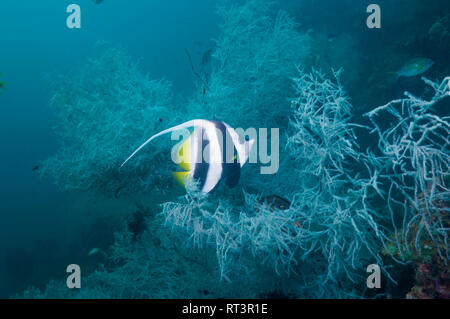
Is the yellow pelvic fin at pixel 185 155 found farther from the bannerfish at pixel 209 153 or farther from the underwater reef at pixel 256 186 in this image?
the underwater reef at pixel 256 186

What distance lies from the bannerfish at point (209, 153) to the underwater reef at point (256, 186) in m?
0.36

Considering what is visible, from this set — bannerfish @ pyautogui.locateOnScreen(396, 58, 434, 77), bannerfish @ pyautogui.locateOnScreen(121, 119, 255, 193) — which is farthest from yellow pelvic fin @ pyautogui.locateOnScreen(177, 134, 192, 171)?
bannerfish @ pyautogui.locateOnScreen(396, 58, 434, 77)

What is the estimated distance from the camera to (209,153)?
2.08 meters

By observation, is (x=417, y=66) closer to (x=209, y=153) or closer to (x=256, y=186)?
(x=256, y=186)

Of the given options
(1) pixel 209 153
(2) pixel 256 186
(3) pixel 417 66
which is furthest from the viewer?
(3) pixel 417 66

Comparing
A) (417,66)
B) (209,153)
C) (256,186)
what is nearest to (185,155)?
(209,153)

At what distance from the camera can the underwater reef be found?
7.47 feet

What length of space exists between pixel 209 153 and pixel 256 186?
56.7 inches

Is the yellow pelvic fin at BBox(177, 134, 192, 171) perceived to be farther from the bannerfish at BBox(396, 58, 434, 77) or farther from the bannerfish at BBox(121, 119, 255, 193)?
the bannerfish at BBox(396, 58, 434, 77)

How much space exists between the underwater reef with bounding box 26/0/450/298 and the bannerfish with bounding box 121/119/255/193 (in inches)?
14.1

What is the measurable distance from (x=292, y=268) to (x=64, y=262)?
38.0ft

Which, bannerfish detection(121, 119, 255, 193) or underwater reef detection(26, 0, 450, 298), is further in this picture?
underwater reef detection(26, 0, 450, 298)

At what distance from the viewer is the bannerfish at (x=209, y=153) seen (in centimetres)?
206

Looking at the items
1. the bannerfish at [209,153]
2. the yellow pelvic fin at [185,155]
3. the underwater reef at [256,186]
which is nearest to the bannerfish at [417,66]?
the underwater reef at [256,186]
